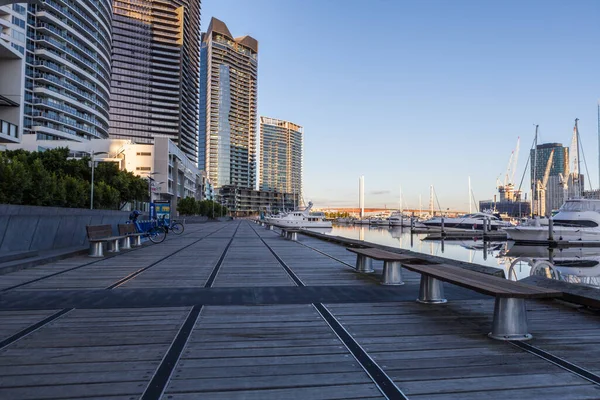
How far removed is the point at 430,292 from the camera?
22.1ft

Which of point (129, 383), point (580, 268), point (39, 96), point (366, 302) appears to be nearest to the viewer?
point (129, 383)

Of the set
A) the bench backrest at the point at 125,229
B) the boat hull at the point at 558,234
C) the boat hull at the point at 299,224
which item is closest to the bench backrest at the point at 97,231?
the bench backrest at the point at 125,229

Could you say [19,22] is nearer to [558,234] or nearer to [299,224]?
[299,224]

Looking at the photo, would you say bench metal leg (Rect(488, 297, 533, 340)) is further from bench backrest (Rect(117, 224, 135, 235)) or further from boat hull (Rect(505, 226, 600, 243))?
boat hull (Rect(505, 226, 600, 243))

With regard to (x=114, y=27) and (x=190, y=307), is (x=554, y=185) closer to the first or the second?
(x=114, y=27)

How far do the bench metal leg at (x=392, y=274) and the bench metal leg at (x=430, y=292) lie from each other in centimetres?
163

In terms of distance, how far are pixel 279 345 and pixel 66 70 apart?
97205 millimetres

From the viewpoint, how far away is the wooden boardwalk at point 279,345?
3424 millimetres

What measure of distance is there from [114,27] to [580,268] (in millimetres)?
165149

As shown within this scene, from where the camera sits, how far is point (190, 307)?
652 centimetres

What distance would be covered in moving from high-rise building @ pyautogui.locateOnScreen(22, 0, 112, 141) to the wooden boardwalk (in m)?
82.8

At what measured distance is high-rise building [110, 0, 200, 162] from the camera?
500 ft

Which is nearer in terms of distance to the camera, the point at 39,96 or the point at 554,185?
the point at 39,96

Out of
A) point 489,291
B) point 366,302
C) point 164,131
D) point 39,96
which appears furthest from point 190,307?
point 164,131
